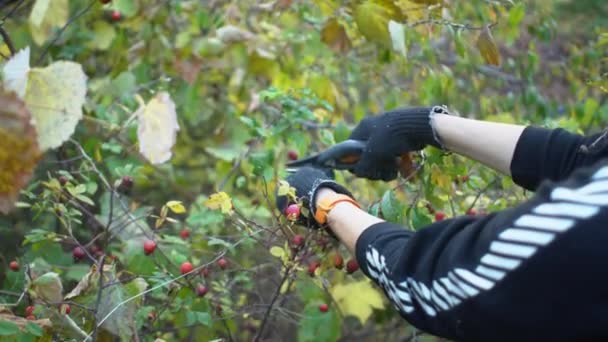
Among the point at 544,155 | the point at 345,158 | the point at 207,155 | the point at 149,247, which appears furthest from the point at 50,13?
the point at 207,155

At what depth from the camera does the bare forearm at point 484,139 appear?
69.1 inches

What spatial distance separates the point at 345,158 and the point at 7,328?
1.00 m

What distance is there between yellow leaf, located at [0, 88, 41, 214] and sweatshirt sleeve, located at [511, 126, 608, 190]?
3.40ft

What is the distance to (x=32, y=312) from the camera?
187cm

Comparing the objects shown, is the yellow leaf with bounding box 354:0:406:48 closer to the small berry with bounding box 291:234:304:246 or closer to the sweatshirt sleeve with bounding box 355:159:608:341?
the small berry with bounding box 291:234:304:246

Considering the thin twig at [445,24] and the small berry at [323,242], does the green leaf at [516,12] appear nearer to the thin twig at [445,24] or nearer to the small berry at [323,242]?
the thin twig at [445,24]

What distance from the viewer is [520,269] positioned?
→ 121 cm

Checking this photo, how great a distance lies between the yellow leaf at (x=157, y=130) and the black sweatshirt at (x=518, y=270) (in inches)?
21.8

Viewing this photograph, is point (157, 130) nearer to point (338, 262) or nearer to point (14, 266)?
point (338, 262)

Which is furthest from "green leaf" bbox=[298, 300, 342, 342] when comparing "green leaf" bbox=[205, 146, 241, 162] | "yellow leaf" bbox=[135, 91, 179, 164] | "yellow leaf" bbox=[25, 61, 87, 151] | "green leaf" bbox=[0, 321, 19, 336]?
"yellow leaf" bbox=[25, 61, 87, 151]

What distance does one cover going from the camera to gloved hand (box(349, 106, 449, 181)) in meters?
1.94

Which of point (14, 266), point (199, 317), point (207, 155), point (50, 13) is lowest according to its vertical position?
point (207, 155)

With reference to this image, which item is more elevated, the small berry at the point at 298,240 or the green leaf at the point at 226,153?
the small berry at the point at 298,240

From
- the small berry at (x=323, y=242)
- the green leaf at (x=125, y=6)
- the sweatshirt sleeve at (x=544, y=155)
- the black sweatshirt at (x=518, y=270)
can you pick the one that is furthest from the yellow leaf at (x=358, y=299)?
the green leaf at (x=125, y=6)
